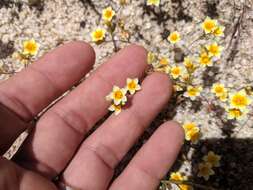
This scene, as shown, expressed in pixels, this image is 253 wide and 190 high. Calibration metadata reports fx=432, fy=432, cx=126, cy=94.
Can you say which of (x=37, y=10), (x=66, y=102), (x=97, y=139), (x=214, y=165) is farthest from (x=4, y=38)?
(x=214, y=165)

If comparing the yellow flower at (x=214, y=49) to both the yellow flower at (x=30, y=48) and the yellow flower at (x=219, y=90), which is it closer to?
the yellow flower at (x=219, y=90)

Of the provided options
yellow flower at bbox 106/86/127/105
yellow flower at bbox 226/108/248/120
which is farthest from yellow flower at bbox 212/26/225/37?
yellow flower at bbox 106/86/127/105

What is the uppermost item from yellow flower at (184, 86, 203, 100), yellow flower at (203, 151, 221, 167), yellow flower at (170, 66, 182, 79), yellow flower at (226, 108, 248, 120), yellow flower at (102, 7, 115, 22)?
yellow flower at (102, 7, 115, 22)

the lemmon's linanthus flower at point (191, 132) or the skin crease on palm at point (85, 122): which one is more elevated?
the skin crease on palm at point (85, 122)

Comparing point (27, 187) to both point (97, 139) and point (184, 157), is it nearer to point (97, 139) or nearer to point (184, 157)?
point (97, 139)

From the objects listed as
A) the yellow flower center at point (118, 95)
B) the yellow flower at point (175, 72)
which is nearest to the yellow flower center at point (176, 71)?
the yellow flower at point (175, 72)

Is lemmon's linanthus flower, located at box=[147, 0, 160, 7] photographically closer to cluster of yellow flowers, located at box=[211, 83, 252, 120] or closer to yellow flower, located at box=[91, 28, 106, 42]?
yellow flower, located at box=[91, 28, 106, 42]
